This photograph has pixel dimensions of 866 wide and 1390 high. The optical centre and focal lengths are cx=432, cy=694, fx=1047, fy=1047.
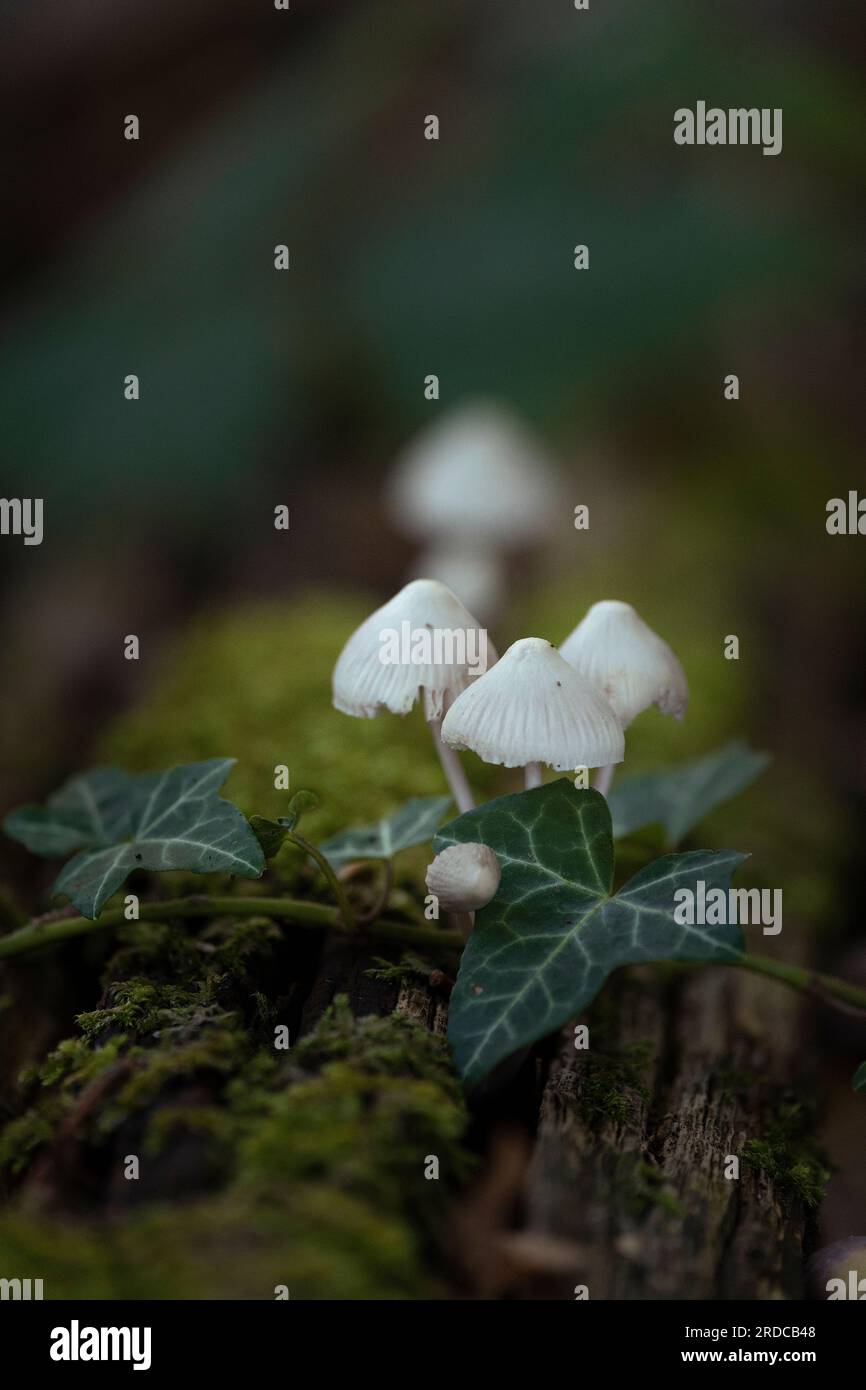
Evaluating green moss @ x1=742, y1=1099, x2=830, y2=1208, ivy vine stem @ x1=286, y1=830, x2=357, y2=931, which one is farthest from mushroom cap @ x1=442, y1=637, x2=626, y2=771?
green moss @ x1=742, y1=1099, x2=830, y2=1208

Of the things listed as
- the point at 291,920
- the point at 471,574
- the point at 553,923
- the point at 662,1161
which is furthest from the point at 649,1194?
the point at 471,574

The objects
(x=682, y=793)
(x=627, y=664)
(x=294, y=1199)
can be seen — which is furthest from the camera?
(x=682, y=793)

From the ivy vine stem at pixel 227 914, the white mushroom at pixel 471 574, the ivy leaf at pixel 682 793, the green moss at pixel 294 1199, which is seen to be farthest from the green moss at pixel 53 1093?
the white mushroom at pixel 471 574

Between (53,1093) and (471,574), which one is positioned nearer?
(53,1093)

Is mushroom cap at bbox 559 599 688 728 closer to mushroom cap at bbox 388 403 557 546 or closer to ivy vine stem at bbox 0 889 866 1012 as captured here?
ivy vine stem at bbox 0 889 866 1012

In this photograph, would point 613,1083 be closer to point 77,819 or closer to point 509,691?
point 509,691
